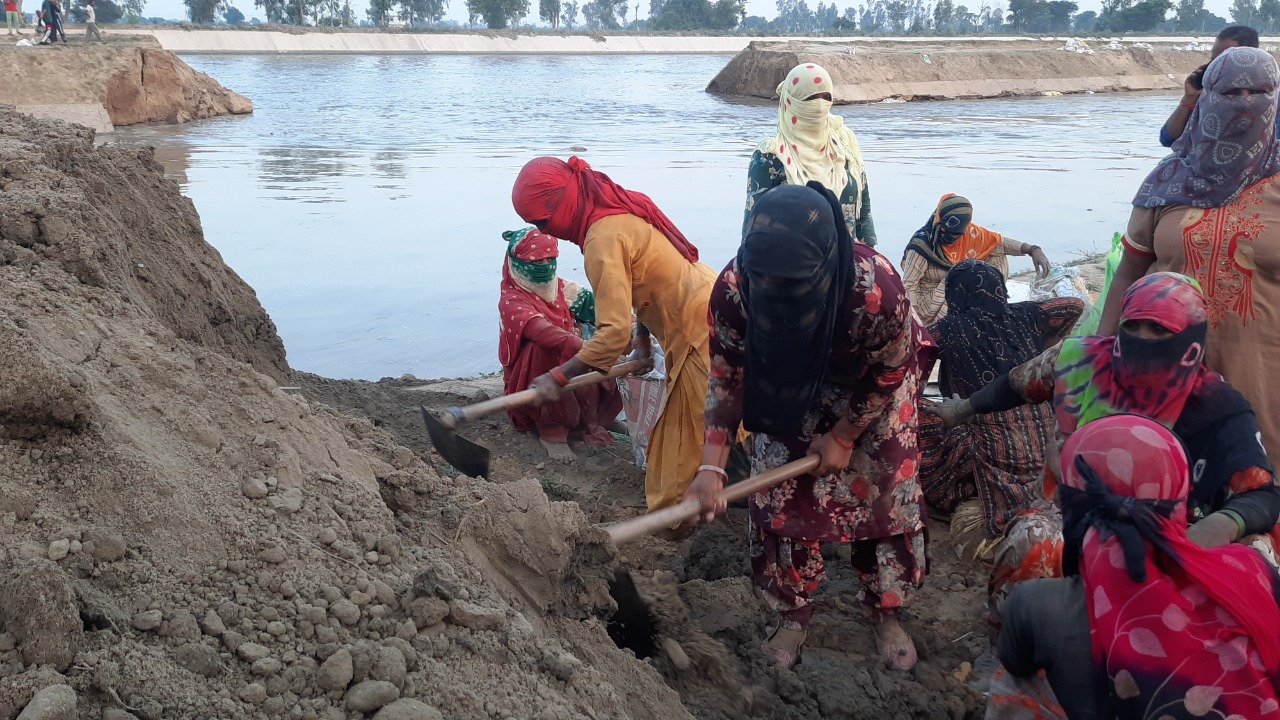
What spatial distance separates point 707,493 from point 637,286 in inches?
44.1

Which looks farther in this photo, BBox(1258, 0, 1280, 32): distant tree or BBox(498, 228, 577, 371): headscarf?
BBox(1258, 0, 1280, 32): distant tree

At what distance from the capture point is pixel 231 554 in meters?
2.10

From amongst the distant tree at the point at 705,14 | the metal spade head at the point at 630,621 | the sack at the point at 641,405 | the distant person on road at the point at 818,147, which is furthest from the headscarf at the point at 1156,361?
the distant tree at the point at 705,14

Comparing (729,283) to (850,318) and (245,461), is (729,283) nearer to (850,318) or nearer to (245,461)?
(850,318)

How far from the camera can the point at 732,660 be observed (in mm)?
2906

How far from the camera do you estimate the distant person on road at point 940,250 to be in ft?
17.2

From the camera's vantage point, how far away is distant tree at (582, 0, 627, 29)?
9138 cm

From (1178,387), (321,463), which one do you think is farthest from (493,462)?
(1178,387)

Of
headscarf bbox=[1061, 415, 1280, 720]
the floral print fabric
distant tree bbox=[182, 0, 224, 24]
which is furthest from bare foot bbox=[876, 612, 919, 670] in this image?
distant tree bbox=[182, 0, 224, 24]

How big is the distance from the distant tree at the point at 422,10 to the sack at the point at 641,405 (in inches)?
2393

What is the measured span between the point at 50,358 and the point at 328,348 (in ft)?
13.7

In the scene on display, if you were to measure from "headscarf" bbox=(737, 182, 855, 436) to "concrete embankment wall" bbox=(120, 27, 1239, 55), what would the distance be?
34725 mm

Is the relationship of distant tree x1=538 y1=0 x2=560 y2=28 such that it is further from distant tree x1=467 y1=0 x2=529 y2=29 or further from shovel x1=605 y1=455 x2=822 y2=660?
shovel x1=605 y1=455 x2=822 y2=660

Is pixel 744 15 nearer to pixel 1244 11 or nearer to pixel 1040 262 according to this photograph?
pixel 1244 11
